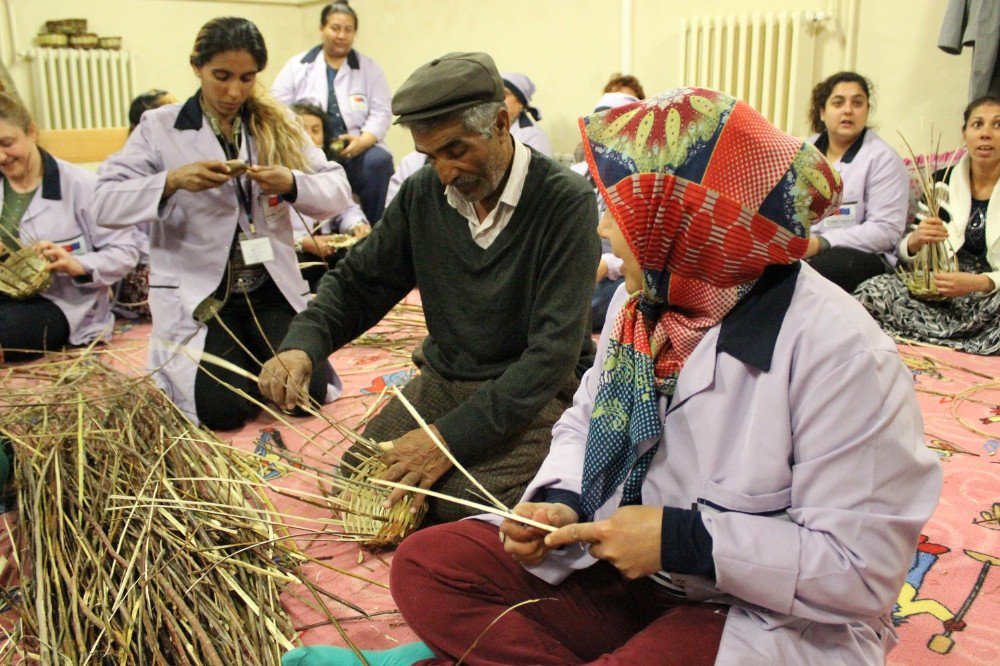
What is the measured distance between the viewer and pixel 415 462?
6.90ft

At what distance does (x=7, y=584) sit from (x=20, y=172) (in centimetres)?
247

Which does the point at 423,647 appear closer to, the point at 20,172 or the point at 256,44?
the point at 256,44

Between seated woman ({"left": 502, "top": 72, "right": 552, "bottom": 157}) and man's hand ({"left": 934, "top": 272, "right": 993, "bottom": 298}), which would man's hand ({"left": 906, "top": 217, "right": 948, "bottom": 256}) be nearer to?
man's hand ({"left": 934, "top": 272, "right": 993, "bottom": 298})

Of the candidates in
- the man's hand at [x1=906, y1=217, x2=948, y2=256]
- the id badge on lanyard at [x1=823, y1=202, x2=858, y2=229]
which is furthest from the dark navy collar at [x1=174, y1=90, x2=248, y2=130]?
the man's hand at [x1=906, y1=217, x2=948, y2=256]

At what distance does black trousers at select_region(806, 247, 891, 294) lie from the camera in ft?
14.0

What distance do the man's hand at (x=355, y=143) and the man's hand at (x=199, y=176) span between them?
9.26ft

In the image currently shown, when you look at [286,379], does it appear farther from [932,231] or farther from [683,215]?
[932,231]

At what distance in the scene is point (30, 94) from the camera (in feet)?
24.2

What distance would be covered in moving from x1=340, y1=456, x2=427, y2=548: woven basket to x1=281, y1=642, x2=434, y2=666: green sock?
0.49 metres

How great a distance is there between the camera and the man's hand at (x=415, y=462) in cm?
210

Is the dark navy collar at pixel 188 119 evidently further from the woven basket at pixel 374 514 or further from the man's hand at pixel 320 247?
the woven basket at pixel 374 514

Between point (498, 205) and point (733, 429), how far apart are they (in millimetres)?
1022

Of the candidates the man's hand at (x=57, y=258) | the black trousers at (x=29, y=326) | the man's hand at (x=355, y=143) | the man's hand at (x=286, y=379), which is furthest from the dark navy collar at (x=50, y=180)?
the man's hand at (x=286, y=379)

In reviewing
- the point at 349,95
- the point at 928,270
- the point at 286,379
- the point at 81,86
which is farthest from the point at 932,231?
the point at 81,86
